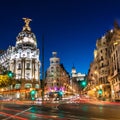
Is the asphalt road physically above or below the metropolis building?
below

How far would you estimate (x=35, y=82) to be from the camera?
115 m

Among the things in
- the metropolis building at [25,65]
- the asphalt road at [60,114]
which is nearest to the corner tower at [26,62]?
the metropolis building at [25,65]

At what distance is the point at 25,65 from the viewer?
384ft

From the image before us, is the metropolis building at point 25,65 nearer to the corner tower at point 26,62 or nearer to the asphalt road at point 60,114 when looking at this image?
the corner tower at point 26,62

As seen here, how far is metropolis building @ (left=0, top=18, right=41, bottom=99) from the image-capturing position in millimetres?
113312

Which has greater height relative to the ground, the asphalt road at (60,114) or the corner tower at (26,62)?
the corner tower at (26,62)

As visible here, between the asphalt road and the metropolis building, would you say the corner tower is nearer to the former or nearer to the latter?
the metropolis building

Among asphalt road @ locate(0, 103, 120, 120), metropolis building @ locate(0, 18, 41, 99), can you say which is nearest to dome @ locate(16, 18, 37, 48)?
metropolis building @ locate(0, 18, 41, 99)

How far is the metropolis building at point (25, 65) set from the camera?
113 m

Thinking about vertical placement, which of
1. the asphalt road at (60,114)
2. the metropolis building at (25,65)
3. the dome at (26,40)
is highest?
the dome at (26,40)

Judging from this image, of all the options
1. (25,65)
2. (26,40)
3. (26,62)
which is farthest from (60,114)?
(26,40)

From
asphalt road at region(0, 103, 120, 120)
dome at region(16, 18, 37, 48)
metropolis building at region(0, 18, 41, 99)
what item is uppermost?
dome at region(16, 18, 37, 48)

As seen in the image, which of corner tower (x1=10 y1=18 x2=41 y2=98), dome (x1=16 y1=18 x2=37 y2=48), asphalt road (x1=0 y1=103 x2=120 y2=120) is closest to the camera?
asphalt road (x1=0 y1=103 x2=120 y2=120)

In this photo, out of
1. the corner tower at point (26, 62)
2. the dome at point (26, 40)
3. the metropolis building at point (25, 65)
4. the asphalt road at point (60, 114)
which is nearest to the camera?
the asphalt road at point (60, 114)
